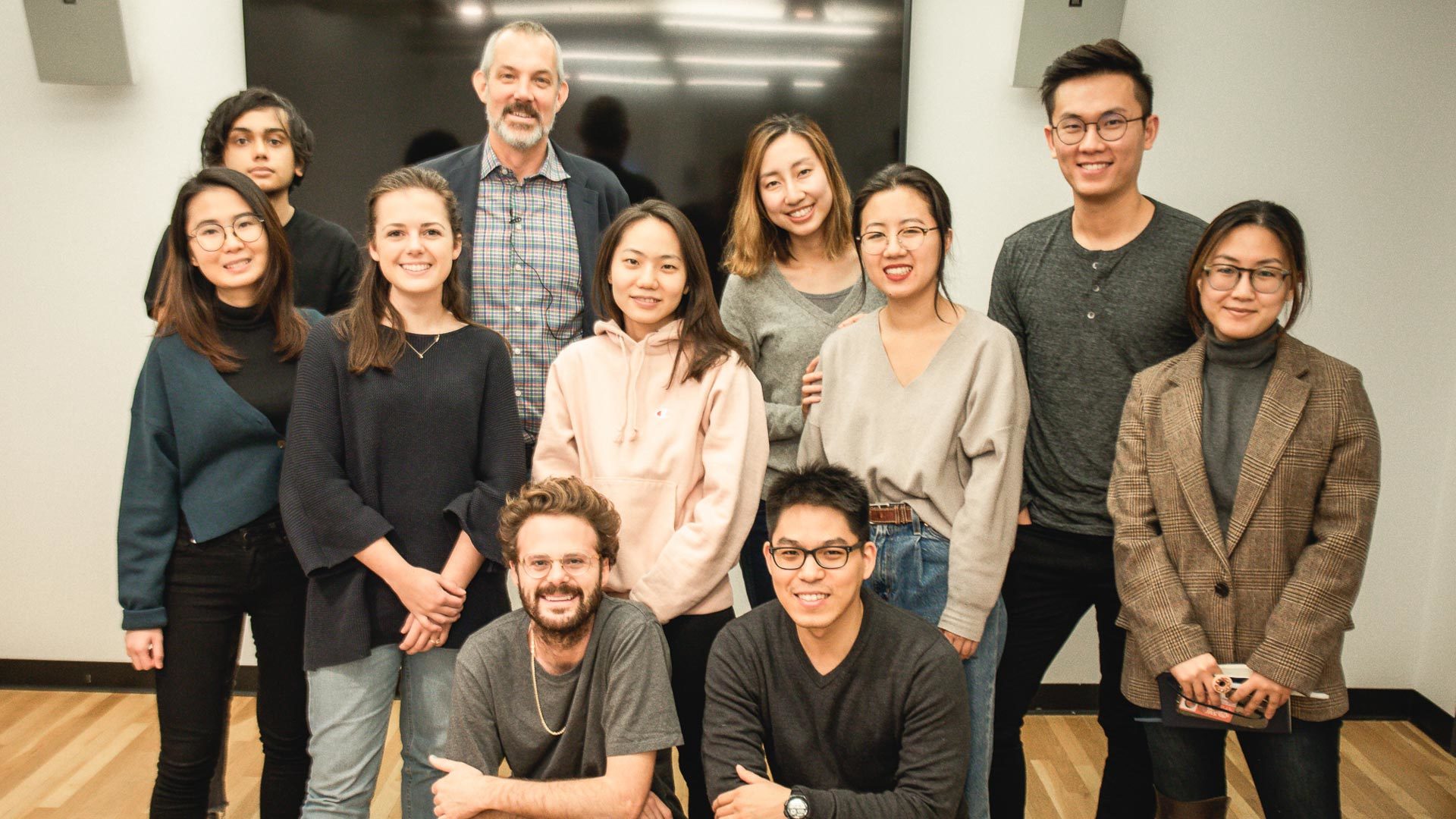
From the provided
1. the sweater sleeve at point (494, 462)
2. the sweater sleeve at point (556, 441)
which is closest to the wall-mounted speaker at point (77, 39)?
the sweater sleeve at point (494, 462)

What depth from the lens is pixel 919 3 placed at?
3059 millimetres

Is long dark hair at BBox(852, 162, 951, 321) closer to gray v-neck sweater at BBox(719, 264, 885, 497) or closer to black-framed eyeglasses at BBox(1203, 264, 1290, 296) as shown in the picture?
gray v-neck sweater at BBox(719, 264, 885, 497)

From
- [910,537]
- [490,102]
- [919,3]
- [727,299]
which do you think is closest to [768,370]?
[727,299]

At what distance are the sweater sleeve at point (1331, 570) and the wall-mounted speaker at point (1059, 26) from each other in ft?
5.15

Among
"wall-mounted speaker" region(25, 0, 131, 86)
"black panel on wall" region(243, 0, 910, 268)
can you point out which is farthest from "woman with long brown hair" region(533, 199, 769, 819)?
"wall-mounted speaker" region(25, 0, 131, 86)

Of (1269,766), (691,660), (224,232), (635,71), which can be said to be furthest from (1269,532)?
(635,71)

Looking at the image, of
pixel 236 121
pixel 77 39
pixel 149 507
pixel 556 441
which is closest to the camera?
pixel 149 507

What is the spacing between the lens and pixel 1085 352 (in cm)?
202

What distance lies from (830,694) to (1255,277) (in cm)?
106

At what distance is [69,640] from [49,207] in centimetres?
145

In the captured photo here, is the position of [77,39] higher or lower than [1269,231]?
higher

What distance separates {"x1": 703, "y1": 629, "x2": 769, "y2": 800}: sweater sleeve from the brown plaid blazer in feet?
2.41

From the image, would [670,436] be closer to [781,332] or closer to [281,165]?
[781,332]

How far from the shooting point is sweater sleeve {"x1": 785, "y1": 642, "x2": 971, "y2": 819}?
1.72 meters
